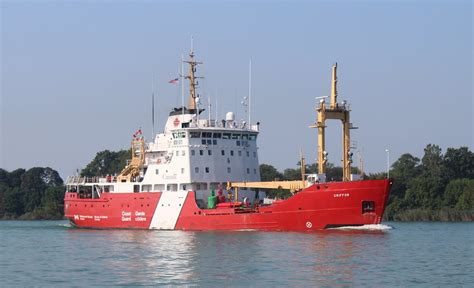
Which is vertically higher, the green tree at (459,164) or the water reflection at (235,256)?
the green tree at (459,164)

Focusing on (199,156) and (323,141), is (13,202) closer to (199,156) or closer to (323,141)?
(199,156)

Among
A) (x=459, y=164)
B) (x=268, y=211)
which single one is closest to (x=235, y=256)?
(x=268, y=211)

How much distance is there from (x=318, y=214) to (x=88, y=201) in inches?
689

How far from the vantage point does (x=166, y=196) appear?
2014 inches

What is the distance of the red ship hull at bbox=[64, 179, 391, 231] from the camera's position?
45.0 metres

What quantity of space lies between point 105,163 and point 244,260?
3190 inches

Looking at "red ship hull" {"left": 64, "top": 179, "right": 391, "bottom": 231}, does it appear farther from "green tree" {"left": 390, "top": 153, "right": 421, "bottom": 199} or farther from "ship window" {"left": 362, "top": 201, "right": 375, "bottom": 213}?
"green tree" {"left": 390, "top": 153, "right": 421, "bottom": 199}

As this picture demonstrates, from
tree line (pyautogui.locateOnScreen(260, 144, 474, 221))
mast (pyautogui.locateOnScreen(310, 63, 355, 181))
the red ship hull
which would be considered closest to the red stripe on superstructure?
the red ship hull

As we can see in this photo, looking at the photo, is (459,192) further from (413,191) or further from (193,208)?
(193,208)

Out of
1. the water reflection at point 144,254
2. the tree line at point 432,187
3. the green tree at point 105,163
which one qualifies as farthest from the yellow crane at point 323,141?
the green tree at point 105,163

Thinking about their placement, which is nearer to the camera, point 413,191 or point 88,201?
point 88,201

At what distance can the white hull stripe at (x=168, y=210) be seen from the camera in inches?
1992

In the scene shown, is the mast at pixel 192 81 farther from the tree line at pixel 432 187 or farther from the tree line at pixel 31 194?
the tree line at pixel 31 194

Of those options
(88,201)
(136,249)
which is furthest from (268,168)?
(136,249)
